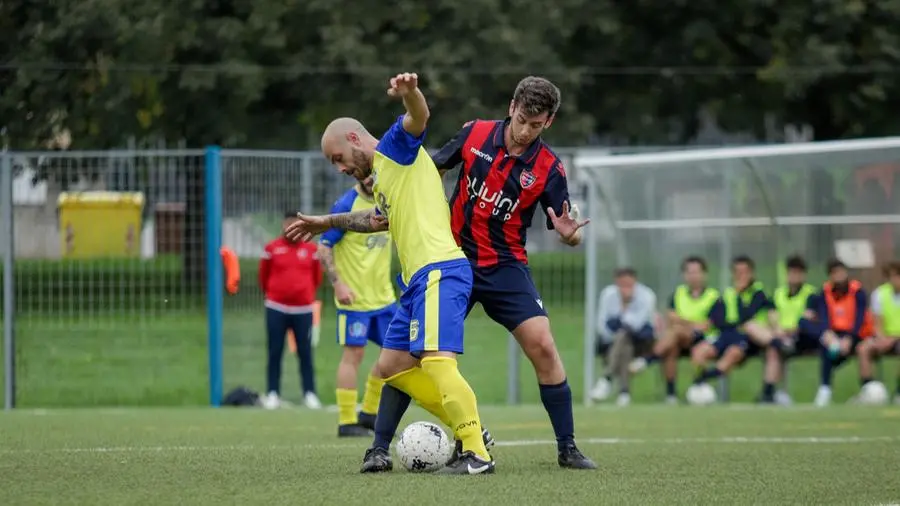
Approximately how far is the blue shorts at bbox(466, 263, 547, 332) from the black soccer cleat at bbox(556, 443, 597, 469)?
2.33 ft

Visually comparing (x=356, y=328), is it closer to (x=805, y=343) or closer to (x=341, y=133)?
(x=341, y=133)

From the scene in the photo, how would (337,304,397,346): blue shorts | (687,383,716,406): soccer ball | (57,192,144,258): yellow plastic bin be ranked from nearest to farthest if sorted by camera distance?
(337,304,397,346): blue shorts < (57,192,144,258): yellow plastic bin < (687,383,716,406): soccer ball

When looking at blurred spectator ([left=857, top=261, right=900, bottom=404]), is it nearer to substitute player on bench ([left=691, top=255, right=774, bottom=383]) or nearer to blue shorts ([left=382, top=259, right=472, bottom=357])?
substitute player on bench ([left=691, top=255, right=774, bottom=383])

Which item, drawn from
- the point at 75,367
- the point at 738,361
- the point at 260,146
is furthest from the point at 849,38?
the point at 75,367

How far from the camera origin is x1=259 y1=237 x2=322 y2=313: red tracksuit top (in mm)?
16188

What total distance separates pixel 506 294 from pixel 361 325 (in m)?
3.75

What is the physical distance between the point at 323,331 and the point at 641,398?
404 cm

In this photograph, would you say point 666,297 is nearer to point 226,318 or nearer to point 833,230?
point 833,230

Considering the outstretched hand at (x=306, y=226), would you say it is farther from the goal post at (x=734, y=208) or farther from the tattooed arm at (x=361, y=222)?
the goal post at (x=734, y=208)

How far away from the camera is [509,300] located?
7977mm

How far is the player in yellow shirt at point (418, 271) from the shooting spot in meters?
7.52

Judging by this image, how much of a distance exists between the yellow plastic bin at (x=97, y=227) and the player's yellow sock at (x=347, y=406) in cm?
566

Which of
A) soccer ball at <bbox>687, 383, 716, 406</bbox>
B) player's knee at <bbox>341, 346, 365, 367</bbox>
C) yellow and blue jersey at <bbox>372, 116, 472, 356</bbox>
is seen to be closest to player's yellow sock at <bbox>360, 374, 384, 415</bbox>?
player's knee at <bbox>341, 346, 365, 367</bbox>

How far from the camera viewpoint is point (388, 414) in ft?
26.0
